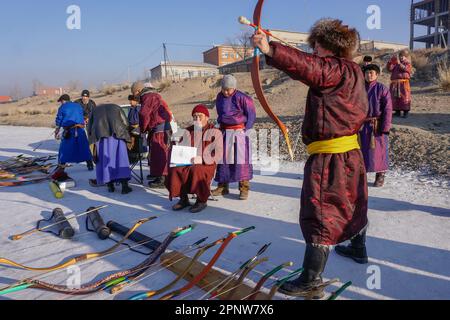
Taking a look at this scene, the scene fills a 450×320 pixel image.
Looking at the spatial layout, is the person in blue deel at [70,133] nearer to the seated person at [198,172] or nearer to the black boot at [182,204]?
the seated person at [198,172]

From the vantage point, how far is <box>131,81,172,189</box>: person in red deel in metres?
5.34

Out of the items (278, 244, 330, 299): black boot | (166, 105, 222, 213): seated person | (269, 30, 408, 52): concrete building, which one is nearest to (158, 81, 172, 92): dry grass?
(269, 30, 408, 52): concrete building

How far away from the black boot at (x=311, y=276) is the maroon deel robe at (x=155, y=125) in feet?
11.1

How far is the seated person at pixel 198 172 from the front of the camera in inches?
169

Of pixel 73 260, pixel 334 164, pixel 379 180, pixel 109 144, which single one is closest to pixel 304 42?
pixel 334 164

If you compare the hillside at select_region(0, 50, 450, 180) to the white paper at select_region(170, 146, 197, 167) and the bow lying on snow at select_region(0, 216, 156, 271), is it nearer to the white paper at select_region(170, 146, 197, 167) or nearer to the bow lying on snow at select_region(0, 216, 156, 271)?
the white paper at select_region(170, 146, 197, 167)

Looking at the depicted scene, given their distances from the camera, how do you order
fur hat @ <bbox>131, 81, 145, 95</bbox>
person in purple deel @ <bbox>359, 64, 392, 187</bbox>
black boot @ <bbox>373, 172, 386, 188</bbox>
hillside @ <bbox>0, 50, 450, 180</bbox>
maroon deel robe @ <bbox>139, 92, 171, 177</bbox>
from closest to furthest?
person in purple deel @ <bbox>359, 64, 392, 187</bbox>
black boot @ <bbox>373, 172, 386, 188</bbox>
maroon deel robe @ <bbox>139, 92, 171, 177</bbox>
fur hat @ <bbox>131, 81, 145, 95</bbox>
hillside @ <bbox>0, 50, 450, 180</bbox>

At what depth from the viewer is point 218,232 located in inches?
138

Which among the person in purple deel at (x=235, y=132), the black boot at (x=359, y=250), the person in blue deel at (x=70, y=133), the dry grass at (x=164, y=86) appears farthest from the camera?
the dry grass at (x=164, y=86)

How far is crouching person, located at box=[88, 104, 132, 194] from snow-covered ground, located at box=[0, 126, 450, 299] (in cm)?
29

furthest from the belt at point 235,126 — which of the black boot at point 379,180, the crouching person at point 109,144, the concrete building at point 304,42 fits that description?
the black boot at point 379,180

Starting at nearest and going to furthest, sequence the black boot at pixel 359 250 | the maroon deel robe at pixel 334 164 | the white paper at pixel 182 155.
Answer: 1. the maroon deel robe at pixel 334 164
2. the black boot at pixel 359 250
3. the white paper at pixel 182 155
